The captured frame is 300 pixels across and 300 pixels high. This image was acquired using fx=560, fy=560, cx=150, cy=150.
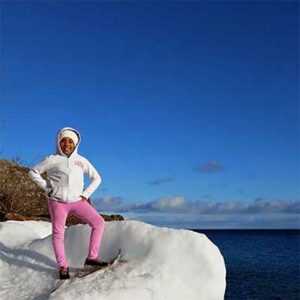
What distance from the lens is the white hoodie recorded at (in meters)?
9.65

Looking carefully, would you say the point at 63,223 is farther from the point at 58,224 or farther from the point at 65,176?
the point at 65,176

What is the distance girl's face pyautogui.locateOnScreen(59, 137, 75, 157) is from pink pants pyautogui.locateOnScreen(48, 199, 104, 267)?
2.89 ft

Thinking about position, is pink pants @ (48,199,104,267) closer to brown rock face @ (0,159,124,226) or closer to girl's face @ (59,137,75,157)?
girl's face @ (59,137,75,157)

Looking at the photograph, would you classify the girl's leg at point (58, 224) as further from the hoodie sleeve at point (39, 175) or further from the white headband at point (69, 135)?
the white headband at point (69, 135)

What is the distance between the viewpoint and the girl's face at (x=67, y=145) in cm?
977

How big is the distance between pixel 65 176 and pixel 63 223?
0.83m

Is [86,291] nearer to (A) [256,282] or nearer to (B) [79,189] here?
(B) [79,189]

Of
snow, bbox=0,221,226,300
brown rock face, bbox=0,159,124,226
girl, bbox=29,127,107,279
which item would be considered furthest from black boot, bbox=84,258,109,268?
brown rock face, bbox=0,159,124,226

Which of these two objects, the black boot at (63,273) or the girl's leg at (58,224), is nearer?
the black boot at (63,273)

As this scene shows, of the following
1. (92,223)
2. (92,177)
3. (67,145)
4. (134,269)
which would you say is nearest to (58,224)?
(92,223)

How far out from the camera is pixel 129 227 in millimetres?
10234

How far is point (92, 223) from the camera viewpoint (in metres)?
9.79

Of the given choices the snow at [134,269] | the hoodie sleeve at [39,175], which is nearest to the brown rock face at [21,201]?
the snow at [134,269]

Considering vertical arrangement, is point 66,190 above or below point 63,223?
above
